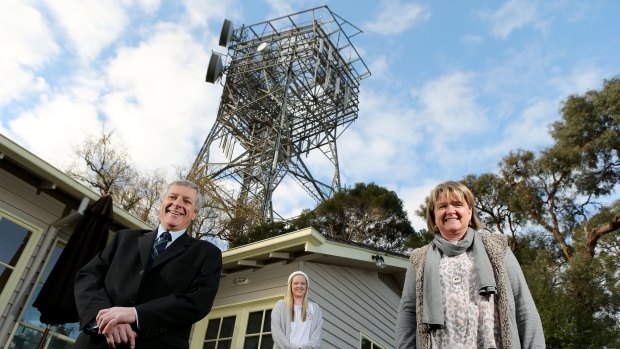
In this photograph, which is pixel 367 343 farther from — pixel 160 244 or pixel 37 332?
pixel 160 244

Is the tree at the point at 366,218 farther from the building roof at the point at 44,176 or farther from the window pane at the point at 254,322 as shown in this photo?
the building roof at the point at 44,176

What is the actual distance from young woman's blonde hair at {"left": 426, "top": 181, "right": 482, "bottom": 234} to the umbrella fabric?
4.30 metres

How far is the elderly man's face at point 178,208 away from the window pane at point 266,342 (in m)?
4.09

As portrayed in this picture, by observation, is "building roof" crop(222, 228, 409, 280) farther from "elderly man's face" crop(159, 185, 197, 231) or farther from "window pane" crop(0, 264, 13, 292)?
"elderly man's face" crop(159, 185, 197, 231)

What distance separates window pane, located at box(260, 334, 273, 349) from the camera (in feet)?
20.5

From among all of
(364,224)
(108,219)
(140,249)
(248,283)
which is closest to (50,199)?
(108,219)

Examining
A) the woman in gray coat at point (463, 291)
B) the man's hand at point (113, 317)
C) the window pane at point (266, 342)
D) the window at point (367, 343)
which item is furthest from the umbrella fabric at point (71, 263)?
the woman in gray coat at point (463, 291)

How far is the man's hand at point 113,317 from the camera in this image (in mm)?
1956

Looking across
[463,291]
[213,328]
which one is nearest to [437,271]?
[463,291]

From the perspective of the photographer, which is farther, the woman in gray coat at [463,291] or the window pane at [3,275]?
the window pane at [3,275]

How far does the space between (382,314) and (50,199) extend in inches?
211

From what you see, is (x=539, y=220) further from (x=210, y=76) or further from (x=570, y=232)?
(x=210, y=76)

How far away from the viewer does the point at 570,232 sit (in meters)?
18.1

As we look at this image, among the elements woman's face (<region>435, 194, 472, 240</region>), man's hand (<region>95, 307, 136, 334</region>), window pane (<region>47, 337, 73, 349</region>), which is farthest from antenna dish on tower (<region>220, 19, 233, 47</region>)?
man's hand (<region>95, 307, 136, 334</region>)
